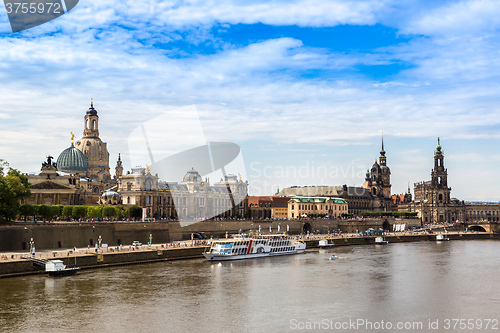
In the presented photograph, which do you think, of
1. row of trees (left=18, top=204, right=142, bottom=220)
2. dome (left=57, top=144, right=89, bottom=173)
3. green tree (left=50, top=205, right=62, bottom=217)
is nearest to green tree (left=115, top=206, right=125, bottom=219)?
row of trees (left=18, top=204, right=142, bottom=220)

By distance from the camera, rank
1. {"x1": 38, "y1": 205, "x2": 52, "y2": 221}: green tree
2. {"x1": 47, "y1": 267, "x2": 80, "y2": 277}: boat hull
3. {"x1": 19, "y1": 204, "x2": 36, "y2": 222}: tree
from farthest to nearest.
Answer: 1. {"x1": 38, "y1": 205, "x2": 52, "y2": 221}: green tree
2. {"x1": 19, "y1": 204, "x2": 36, "y2": 222}: tree
3. {"x1": 47, "y1": 267, "x2": 80, "y2": 277}: boat hull

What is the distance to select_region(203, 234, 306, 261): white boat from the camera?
204 feet

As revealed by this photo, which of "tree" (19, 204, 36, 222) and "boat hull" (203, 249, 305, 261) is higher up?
"tree" (19, 204, 36, 222)

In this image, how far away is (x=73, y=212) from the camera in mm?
76625

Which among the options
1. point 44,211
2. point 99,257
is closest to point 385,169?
point 44,211

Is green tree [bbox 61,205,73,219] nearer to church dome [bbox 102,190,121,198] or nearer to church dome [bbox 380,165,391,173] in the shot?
church dome [bbox 102,190,121,198]

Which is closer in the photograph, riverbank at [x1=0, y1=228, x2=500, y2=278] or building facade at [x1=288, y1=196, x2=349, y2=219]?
riverbank at [x1=0, y1=228, x2=500, y2=278]

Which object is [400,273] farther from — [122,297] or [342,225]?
[342,225]

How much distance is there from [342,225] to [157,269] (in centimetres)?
7758

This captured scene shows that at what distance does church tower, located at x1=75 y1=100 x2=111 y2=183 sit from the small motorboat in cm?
7423

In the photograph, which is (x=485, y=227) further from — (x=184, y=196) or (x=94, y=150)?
(x=94, y=150)

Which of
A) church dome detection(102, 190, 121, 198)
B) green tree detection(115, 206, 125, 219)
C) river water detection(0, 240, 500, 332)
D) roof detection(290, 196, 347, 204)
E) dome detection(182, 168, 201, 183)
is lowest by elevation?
river water detection(0, 240, 500, 332)

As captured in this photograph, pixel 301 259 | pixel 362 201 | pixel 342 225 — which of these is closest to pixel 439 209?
pixel 362 201

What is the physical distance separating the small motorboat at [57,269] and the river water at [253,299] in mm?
755
